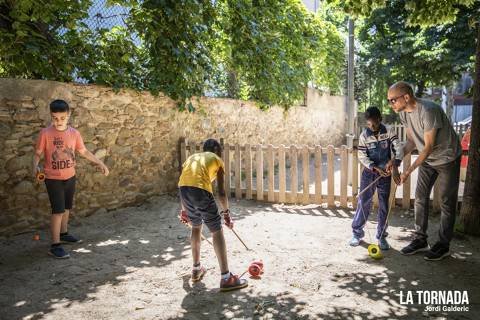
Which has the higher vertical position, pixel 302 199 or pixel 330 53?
pixel 330 53

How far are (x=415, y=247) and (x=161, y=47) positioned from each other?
16.7ft

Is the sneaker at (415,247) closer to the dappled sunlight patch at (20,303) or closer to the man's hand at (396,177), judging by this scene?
the man's hand at (396,177)

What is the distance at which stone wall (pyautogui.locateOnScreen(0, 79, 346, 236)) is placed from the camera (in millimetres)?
4727

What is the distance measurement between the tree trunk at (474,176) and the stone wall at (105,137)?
4.89 m

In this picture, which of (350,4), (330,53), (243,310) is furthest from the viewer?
(330,53)

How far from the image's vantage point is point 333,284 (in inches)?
136

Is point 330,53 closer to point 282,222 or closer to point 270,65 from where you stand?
point 270,65

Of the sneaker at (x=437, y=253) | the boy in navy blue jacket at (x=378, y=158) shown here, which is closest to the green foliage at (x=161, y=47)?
the boy in navy blue jacket at (x=378, y=158)

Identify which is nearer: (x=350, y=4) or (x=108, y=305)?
(x=108, y=305)

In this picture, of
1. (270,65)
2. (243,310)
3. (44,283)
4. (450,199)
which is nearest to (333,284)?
(243,310)

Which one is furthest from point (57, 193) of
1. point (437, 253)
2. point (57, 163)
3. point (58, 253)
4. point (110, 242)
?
point (437, 253)

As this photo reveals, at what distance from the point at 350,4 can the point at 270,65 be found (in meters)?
4.78

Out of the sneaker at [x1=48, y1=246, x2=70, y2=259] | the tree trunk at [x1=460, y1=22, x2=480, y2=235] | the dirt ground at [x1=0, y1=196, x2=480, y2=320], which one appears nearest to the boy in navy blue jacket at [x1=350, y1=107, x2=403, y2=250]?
the dirt ground at [x1=0, y1=196, x2=480, y2=320]

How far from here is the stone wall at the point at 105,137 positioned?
4.73 meters
